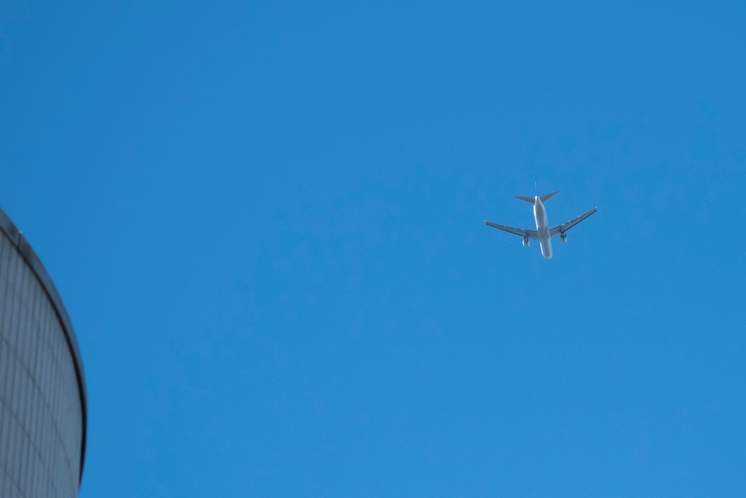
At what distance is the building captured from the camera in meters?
35.9

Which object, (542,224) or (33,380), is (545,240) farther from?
(33,380)

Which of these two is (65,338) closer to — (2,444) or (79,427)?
(79,427)

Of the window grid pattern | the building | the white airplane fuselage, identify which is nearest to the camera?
the window grid pattern

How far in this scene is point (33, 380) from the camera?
38719 millimetres

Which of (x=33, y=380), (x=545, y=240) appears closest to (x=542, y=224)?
(x=545, y=240)

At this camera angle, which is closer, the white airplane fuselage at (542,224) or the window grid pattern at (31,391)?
the window grid pattern at (31,391)

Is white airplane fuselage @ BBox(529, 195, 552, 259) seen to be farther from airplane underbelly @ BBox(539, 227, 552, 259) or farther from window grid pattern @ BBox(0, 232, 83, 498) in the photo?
window grid pattern @ BBox(0, 232, 83, 498)

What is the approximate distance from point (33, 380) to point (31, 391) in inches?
20.9

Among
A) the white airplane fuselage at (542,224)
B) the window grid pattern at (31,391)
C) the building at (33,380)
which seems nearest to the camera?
the window grid pattern at (31,391)

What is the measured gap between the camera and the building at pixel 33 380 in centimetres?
3588

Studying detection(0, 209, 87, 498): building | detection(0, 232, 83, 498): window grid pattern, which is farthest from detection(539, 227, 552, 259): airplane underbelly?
detection(0, 232, 83, 498): window grid pattern

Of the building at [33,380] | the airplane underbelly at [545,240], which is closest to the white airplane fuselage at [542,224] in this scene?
the airplane underbelly at [545,240]

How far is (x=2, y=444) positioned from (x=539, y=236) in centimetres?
7718

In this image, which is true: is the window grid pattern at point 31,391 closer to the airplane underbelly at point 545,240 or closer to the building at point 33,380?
the building at point 33,380
